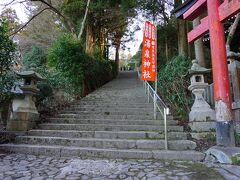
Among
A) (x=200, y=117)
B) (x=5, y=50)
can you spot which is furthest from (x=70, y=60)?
(x=200, y=117)

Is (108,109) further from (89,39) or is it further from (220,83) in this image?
(89,39)

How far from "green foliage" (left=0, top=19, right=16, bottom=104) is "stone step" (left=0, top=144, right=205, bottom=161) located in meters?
1.66

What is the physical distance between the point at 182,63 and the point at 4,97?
22.7 feet

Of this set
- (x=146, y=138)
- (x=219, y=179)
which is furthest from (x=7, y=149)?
(x=219, y=179)

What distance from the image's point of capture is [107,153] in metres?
4.49

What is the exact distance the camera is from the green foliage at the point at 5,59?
203 inches

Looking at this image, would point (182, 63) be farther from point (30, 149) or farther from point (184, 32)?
point (30, 149)

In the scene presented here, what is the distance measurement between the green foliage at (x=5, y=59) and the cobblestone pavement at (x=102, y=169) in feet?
A: 6.59

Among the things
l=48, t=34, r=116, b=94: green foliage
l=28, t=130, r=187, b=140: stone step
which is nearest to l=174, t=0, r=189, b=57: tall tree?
l=48, t=34, r=116, b=94: green foliage

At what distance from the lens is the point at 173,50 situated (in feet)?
50.7

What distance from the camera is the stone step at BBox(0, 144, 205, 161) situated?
4.34 meters

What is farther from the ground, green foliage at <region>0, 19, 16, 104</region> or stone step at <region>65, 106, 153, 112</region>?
green foliage at <region>0, 19, 16, 104</region>

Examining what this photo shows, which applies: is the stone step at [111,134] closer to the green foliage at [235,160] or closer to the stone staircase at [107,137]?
the stone staircase at [107,137]

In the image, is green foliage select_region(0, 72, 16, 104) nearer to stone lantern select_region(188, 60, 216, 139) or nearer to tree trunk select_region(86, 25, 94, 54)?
stone lantern select_region(188, 60, 216, 139)
